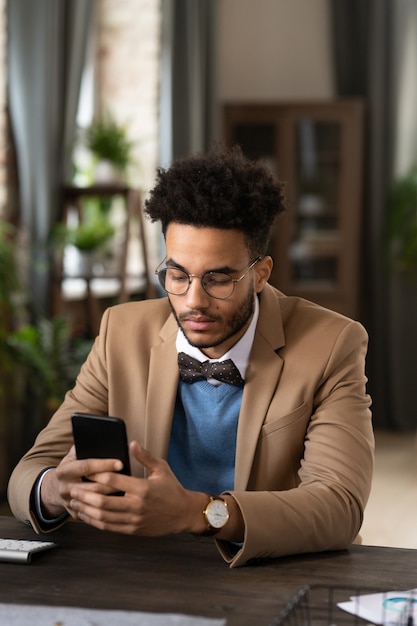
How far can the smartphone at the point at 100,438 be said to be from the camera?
1.56 meters

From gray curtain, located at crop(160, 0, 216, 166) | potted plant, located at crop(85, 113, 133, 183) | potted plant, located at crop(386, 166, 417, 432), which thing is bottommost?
potted plant, located at crop(386, 166, 417, 432)

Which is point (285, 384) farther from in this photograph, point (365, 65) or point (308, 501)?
point (365, 65)

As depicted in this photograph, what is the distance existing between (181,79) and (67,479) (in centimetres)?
458

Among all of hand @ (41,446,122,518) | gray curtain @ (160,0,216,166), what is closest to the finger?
hand @ (41,446,122,518)

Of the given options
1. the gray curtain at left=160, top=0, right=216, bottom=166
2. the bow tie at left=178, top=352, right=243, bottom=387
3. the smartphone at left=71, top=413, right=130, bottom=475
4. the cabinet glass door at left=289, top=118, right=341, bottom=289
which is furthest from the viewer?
the cabinet glass door at left=289, top=118, right=341, bottom=289

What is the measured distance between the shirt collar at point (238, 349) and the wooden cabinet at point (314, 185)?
15.0ft

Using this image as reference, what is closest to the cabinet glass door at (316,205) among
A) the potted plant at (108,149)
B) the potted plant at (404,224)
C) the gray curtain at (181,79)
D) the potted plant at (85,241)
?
the potted plant at (404,224)

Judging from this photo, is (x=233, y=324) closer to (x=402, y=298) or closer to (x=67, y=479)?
(x=67, y=479)

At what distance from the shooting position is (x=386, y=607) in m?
1.39

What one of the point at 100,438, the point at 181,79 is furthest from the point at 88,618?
the point at 181,79

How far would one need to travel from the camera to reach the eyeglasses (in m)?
1.87

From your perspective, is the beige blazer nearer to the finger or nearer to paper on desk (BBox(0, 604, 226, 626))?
the finger

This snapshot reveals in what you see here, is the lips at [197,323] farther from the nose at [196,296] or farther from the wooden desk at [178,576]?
the wooden desk at [178,576]

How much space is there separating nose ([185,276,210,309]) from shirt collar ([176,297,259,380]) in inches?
7.3
